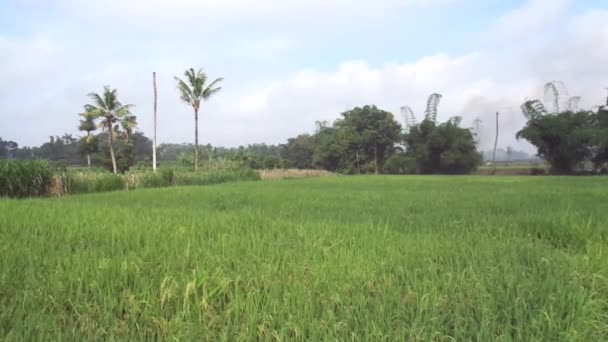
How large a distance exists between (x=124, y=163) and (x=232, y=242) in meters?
42.2

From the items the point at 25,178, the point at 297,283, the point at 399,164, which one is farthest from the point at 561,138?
the point at 297,283

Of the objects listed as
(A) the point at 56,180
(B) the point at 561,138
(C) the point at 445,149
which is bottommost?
(A) the point at 56,180

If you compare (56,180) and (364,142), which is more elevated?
(364,142)

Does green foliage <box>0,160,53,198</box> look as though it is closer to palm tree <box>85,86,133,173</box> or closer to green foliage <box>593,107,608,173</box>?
palm tree <box>85,86,133,173</box>

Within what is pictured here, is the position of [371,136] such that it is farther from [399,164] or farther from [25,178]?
[25,178]

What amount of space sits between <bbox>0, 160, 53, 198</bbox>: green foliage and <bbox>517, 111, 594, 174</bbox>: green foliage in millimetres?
36189

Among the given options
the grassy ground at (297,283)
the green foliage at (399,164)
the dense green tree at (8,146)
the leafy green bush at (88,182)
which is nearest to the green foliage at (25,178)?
the leafy green bush at (88,182)

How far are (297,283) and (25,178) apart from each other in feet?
53.5

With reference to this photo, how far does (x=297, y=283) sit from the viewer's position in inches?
130

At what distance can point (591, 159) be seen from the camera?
36.3 metres

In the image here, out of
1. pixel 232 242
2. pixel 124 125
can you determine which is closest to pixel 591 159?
pixel 124 125

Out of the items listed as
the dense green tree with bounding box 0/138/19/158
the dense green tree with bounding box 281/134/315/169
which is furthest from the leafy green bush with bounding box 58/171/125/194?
the dense green tree with bounding box 0/138/19/158

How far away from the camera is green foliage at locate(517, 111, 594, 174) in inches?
1407

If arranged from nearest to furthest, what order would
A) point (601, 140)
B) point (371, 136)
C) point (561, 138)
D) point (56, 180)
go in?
1. point (56, 180)
2. point (601, 140)
3. point (561, 138)
4. point (371, 136)
